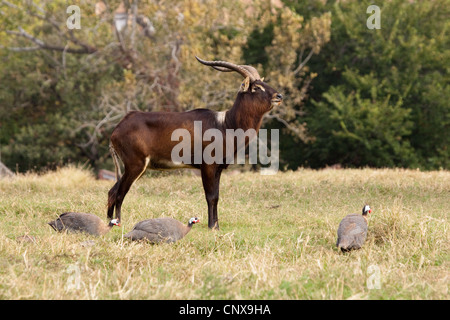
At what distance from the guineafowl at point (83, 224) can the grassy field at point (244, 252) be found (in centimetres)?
13

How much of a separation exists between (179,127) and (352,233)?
2.90 metres

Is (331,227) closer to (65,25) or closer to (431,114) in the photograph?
(431,114)

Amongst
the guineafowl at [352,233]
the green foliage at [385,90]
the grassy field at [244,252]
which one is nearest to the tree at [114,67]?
the green foliage at [385,90]

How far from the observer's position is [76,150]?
23.5 m

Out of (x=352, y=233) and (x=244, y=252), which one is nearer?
(x=244, y=252)

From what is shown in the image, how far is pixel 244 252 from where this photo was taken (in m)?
6.57

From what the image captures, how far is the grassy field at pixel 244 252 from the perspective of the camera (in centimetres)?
497

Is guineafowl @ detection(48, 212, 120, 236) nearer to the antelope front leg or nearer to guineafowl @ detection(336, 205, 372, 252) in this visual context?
the antelope front leg

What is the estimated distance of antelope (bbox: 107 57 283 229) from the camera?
27.5 feet

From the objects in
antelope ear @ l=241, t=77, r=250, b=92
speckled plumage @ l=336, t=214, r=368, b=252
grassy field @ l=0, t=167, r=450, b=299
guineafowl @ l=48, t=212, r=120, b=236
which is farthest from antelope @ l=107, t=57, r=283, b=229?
speckled plumage @ l=336, t=214, r=368, b=252

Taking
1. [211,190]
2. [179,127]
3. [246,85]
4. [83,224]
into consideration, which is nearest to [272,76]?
[246,85]

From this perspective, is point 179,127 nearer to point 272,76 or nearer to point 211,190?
point 211,190

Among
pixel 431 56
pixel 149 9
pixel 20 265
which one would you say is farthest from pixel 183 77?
pixel 20 265

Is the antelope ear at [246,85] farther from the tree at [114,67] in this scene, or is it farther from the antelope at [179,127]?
the tree at [114,67]
